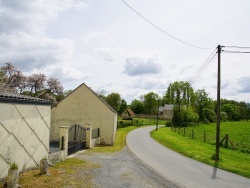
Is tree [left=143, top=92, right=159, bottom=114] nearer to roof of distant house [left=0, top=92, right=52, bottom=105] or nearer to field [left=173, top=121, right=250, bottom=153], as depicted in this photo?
field [left=173, top=121, right=250, bottom=153]

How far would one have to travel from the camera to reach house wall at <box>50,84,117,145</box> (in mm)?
29922

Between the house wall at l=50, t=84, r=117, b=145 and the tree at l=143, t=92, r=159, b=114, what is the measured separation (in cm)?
7827

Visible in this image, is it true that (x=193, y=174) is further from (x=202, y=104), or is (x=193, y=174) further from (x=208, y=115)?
(x=202, y=104)

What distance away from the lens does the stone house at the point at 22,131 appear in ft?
35.9

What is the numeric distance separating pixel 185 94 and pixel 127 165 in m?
72.1

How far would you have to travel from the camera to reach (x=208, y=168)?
651 inches

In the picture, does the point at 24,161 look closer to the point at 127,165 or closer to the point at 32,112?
the point at 32,112

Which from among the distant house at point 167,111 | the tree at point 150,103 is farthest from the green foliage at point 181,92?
the tree at point 150,103

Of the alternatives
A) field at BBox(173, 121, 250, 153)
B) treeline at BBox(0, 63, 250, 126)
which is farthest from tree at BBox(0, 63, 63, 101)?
field at BBox(173, 121, 250, 153)

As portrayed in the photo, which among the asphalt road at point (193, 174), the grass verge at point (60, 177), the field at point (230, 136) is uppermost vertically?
the grass verge at point (60, 177)

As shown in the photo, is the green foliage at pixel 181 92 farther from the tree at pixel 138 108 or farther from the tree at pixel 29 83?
the tree at pixel 29 83

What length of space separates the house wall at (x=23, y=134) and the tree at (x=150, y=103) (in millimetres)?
94691

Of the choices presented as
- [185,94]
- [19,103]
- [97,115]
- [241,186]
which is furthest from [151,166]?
[185,94]

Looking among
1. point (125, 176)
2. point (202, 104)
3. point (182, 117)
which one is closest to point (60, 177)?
point (125, 176)
